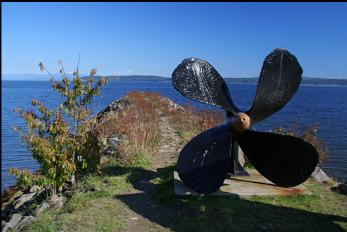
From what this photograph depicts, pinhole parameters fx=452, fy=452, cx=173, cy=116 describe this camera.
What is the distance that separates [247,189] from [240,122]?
1.48 meters

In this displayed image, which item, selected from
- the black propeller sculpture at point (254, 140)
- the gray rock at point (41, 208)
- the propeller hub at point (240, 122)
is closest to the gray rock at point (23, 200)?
the gray rock at point (41, 208)

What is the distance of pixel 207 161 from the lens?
7.73 meters

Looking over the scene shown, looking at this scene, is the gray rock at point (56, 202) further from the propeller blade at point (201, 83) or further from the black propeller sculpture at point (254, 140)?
the propeller blade at point (201, 83)

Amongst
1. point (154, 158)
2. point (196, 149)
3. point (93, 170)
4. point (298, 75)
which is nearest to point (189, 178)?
point (196, 149)

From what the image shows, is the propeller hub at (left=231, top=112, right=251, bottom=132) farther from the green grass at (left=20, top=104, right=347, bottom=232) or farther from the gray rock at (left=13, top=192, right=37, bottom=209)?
the gray rock at (left=13, top=192, right=37, bottom=209)

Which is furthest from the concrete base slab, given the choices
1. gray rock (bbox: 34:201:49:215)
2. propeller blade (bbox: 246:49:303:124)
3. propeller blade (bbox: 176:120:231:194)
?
gray rock (bbox: 34:201:49:215)

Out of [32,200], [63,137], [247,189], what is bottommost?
[32,200]

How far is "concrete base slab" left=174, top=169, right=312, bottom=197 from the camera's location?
328 inches

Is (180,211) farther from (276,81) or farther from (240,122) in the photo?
(276,81)

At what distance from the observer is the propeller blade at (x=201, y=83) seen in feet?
27.3

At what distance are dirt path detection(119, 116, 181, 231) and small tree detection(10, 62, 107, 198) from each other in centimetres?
123

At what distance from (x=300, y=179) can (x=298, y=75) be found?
1797 mm

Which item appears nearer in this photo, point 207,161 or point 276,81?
point 207,161

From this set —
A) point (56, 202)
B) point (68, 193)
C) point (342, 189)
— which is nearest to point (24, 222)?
point (56, 202)
